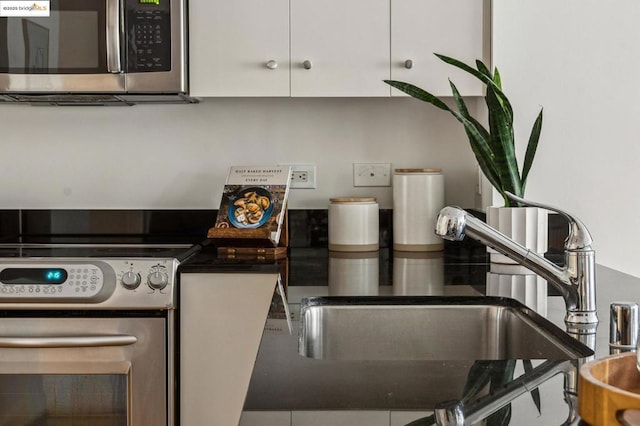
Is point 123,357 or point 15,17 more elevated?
point 15,17

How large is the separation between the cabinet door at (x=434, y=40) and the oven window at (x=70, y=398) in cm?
125

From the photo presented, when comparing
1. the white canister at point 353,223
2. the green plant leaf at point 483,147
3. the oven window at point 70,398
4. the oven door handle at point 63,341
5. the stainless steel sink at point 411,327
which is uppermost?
the green plant leaf at point 483,147

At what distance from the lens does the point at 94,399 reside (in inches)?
82.4

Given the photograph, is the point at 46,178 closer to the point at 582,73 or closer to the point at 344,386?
the point at 582,73

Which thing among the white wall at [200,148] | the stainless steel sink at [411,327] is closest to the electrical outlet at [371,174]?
the white wall at [200,148]


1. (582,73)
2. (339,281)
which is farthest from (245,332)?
(582,73)

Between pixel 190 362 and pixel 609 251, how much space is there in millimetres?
1330

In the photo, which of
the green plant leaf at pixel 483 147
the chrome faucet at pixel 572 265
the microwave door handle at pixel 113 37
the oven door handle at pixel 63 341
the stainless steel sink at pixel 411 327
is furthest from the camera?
the microwave door handle at pixel 113 37

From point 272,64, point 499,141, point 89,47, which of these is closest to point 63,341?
point 89,47

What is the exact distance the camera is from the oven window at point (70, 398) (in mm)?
2096

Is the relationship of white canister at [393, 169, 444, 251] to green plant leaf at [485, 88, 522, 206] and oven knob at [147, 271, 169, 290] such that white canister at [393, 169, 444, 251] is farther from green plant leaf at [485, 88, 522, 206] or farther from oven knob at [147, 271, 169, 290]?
oven knob at [147, 271, 169, 290]

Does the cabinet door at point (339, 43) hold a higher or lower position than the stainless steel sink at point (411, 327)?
higher

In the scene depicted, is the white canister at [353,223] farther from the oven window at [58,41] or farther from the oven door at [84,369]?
the oven window at [58,41]

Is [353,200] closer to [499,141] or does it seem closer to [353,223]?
[353,223]
